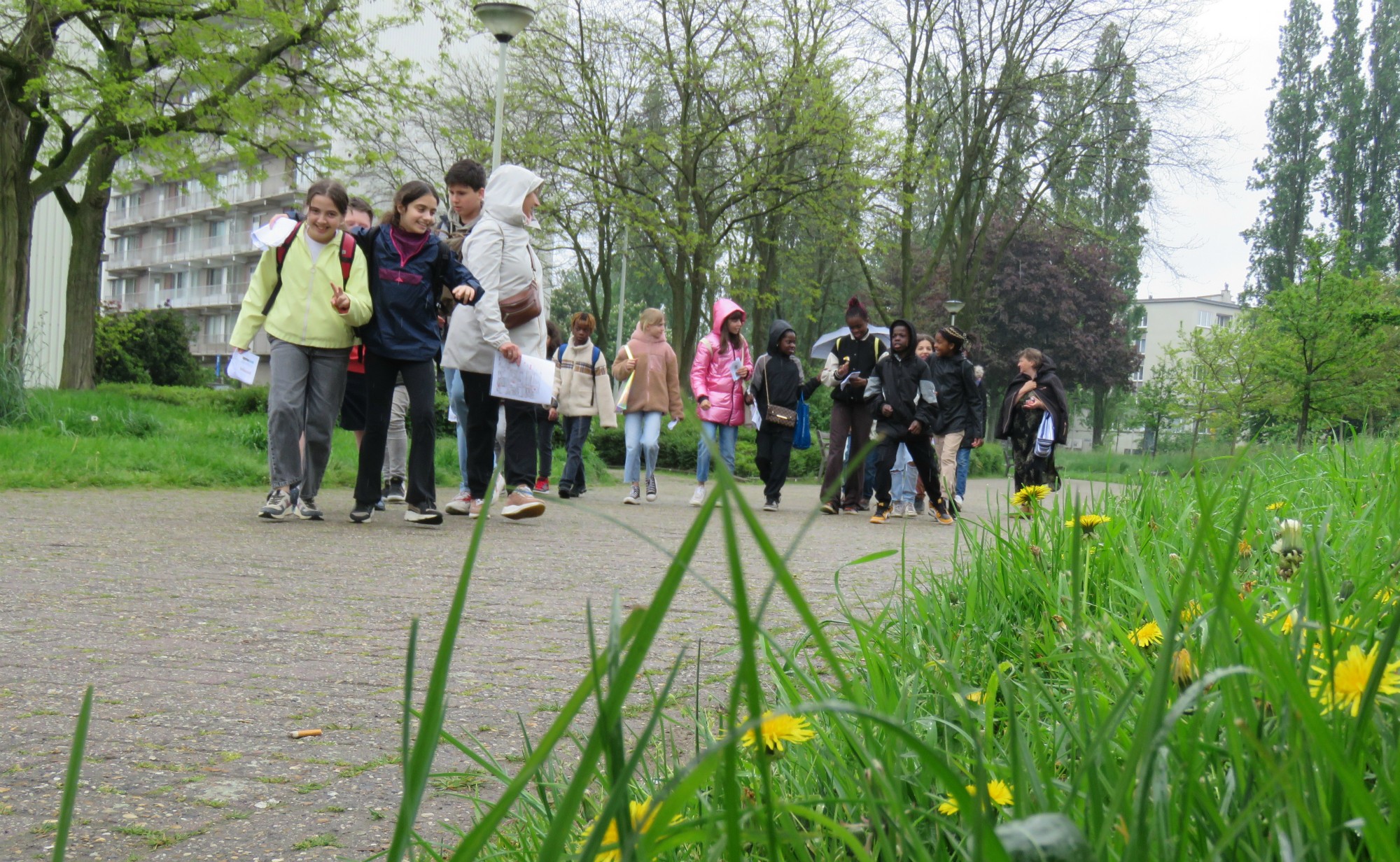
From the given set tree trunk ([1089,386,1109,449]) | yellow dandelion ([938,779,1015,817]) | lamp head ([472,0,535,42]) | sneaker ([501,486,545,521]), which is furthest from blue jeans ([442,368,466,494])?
tree trunk ([1089,386,1109,449])

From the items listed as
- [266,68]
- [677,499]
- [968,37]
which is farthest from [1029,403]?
[968,37]

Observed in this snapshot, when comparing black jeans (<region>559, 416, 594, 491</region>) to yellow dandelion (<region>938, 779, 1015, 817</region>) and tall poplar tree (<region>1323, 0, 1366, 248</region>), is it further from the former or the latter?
tall poplar tree (<region>1323, 0, 1366, 248</region>)

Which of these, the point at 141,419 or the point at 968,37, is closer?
the point at 141,419

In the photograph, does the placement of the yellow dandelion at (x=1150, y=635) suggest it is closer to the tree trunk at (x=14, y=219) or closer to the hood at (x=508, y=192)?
the hood at (x=508, y=192)

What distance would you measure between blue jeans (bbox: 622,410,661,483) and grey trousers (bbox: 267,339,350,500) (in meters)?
4.96

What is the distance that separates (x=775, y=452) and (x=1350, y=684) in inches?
440

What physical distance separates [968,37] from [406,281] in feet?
87.3

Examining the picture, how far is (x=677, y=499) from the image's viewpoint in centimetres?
1336

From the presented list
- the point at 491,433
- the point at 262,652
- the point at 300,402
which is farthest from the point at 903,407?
the point at 262,652

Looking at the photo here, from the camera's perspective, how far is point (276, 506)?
725cm

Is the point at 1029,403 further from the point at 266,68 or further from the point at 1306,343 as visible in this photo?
the point at 1306,343

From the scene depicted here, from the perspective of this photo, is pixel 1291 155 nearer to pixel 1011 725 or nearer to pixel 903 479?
pixel 903 479

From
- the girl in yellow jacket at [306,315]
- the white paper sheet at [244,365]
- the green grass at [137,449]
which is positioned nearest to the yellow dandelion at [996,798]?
the girl in yellow jacket at [306,315]

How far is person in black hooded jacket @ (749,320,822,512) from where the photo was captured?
12.0 m
